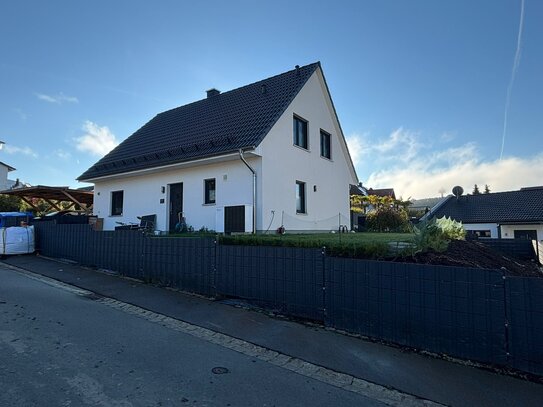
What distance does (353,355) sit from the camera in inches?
195

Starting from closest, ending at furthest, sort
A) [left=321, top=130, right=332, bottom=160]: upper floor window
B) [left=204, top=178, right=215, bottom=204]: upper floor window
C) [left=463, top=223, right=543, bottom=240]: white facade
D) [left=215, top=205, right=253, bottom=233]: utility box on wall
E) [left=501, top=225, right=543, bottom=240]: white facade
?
[left=215, top=205, right=253, bottom=233]: utility box on wall → [left=204, top=178, right=215, bottom=204]: upper floor window → [left=321, top=130, right=332, bottom=160]: upper floor window → [left=501, top=225, right=543, bottom=240]: white facade → [left=463, top=223, right=543, bottom=240]: white facade

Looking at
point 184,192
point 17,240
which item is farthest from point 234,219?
point 17,240

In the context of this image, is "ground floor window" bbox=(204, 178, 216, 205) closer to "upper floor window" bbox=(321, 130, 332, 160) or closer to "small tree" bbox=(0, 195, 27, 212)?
"upper floor window" bbox=(321, 130, 332, 160)

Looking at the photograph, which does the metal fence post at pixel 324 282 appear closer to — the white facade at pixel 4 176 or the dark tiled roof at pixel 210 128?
the dark tiled roof at pixel 210 128

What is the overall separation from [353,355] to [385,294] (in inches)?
42.6

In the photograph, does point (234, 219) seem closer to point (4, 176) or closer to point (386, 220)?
point (386, 220)

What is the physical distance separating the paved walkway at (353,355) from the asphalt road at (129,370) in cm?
61

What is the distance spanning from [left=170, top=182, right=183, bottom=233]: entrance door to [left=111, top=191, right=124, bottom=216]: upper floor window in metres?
3.84

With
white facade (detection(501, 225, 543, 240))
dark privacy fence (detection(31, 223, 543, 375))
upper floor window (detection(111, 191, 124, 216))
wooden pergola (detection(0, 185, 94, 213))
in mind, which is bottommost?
dark privacy fence (detection(31, 223, 543, 375))

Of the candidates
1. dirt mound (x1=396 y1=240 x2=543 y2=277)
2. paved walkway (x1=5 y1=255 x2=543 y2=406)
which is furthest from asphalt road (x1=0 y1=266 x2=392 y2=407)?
dirt mound (x1=396 y1=240 x2=543 y2=277)

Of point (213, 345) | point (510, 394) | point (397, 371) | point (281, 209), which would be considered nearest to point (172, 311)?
point (213, 345)

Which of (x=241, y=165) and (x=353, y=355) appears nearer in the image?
(x=353, y=355)

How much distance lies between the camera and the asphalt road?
351cm

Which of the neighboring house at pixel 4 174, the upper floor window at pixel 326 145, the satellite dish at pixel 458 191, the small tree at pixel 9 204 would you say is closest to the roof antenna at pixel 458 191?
the satellite dish at pixel 458 191
